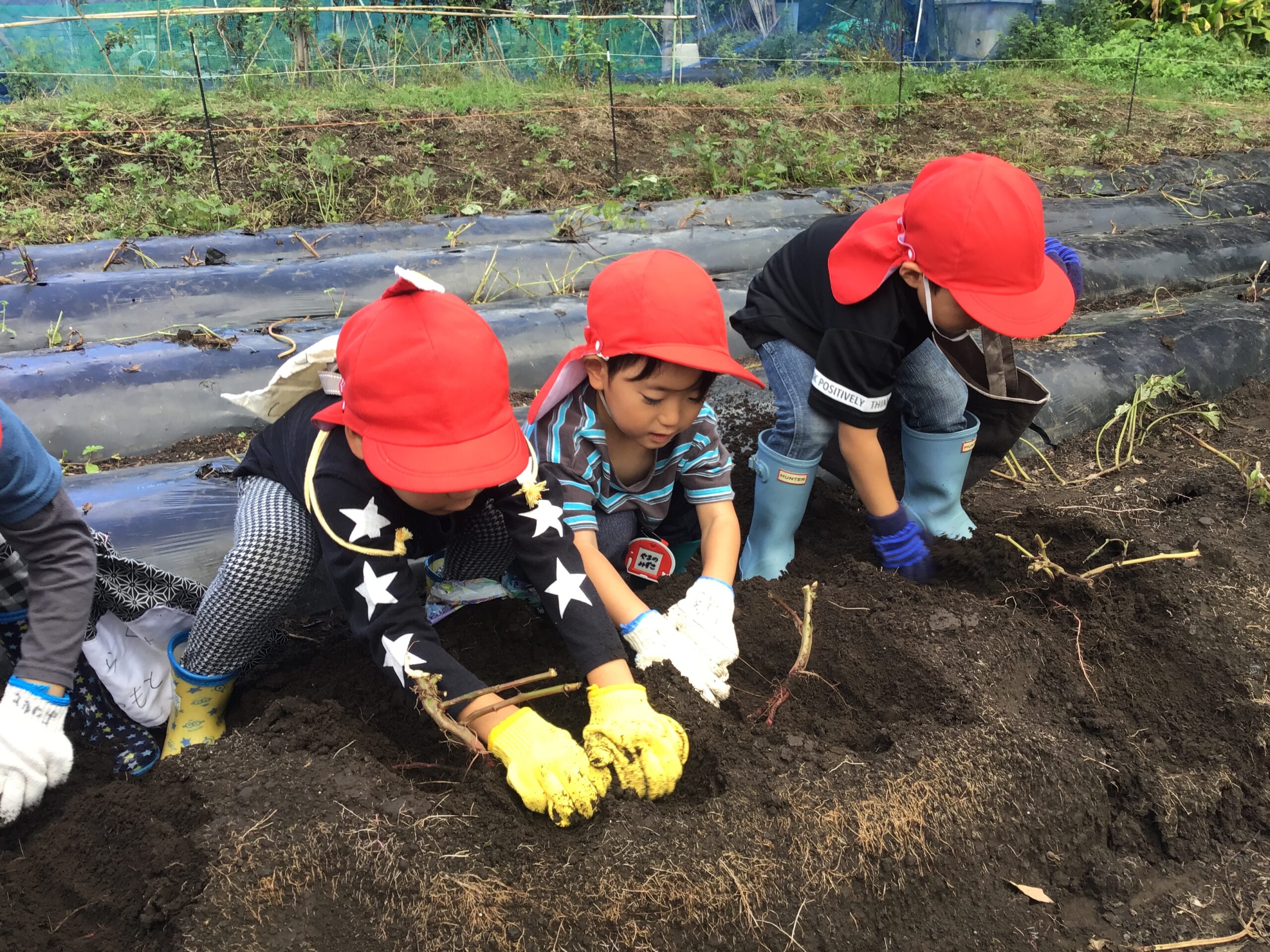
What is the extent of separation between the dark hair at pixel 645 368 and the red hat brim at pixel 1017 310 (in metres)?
0.56

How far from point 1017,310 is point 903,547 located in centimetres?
64

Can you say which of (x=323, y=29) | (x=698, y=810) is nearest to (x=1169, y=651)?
(x=698, y=810)

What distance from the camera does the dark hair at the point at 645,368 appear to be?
6.07 ft

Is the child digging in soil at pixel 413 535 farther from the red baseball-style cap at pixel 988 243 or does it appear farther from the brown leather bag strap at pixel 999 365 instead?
the brown leather bag strap at pixel 999 365

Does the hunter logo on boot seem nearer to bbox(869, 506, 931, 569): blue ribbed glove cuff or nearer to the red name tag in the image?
bbox(869, 506, 931, 569): blue ribbed glove cuff

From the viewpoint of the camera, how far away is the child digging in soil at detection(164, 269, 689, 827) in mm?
1467

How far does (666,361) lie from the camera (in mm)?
1822

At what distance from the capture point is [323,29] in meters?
9.02

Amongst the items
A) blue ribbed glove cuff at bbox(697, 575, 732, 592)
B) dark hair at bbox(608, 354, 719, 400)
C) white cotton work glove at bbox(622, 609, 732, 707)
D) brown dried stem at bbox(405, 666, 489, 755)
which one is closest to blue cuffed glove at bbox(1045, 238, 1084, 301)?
dark hair at bbox(608, 354, 719, 400)

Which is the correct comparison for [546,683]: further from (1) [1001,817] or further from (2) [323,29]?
(2) [323,29]

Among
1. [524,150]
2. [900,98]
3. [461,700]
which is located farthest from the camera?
[900,98]

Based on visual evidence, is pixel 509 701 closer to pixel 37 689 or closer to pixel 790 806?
pixel 790 806

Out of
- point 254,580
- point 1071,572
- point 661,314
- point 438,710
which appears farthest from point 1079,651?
point 254,580

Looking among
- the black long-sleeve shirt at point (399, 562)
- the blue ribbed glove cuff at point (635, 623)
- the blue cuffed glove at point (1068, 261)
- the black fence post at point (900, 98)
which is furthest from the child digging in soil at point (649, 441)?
the black fence post at point (900, 98)
